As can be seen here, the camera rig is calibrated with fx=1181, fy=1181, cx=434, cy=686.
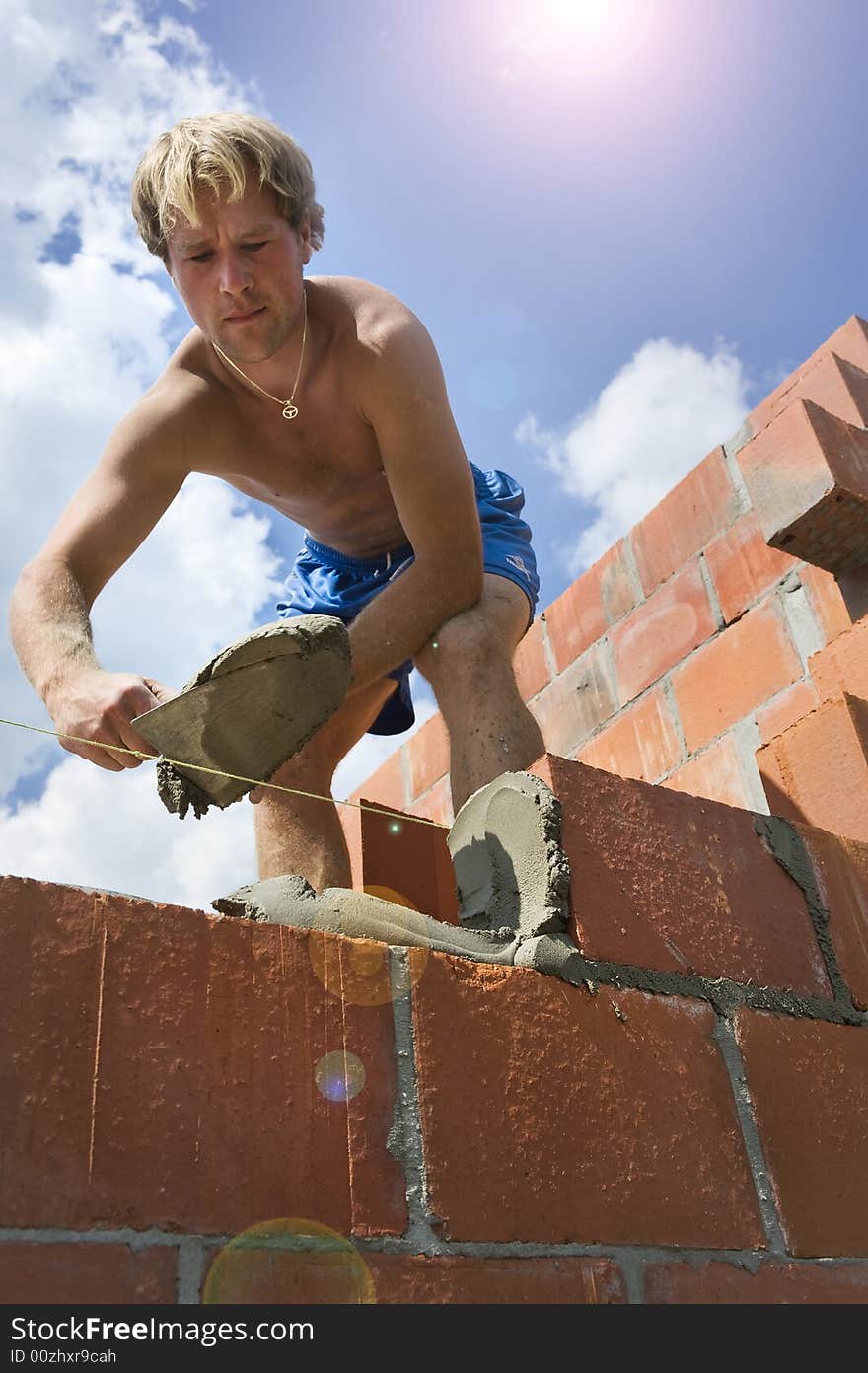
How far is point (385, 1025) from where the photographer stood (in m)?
1.18

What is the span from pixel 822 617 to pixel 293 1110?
1.69 meters

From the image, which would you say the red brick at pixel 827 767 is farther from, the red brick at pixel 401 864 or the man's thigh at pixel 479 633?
the red brick at pixel 401 864

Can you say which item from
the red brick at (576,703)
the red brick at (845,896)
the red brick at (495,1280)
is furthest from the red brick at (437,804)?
the red brick at (495,1280)

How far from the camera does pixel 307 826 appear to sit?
6.30 feet

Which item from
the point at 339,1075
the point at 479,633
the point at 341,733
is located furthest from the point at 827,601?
the point at 339,1075

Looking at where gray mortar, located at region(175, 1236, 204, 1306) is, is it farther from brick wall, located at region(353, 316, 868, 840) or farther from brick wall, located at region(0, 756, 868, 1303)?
brick wall, located at region(353, 316, 868, 840)

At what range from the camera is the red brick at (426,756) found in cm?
335

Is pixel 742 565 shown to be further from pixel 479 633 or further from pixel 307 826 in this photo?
pixel 307 826

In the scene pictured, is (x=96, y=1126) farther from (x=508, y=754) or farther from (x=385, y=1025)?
(x=508, y=754)

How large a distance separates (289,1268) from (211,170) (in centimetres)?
151

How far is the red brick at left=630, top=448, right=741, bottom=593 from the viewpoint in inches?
110

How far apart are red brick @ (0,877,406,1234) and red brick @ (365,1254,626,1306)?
47mm

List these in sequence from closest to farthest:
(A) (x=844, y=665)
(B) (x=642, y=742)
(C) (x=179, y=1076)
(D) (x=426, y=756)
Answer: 1. (C) (x=179, y=1076)
2. (A) (x=844, y=665)
3. (B) (x=642, y=742)
4. (D) (x=426, y=756)

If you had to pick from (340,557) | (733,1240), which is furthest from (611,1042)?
(340,557)
